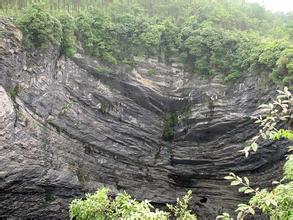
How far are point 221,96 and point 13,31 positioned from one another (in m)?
9.32

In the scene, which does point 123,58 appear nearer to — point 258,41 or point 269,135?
point 258,41

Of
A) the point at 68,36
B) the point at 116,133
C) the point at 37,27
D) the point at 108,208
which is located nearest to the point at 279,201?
the point at 108,208

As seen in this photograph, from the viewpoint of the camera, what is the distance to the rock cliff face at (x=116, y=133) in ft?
41.6

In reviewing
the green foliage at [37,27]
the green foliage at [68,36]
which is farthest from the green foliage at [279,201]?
the green foliage at [68,36]

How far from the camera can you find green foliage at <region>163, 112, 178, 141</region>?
16.5 m

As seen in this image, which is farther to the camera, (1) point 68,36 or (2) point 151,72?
(2) point 151,72

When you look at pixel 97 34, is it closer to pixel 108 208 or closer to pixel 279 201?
pixel 108 208

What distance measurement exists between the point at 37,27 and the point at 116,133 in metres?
5.55

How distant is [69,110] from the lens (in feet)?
46.1

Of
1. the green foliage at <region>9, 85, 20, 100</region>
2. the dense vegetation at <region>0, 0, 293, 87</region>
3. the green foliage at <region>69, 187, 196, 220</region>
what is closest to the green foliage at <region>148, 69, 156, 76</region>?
the dense vegetation at <region>0, 0, 293, 87</region>

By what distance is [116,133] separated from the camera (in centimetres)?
1516

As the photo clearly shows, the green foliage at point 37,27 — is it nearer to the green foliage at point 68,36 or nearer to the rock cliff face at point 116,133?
the rock cliff face at point 116,133

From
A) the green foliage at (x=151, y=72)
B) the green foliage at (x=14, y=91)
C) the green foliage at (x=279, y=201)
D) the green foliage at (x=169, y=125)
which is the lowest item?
the green foliage at (x=279, y=201)

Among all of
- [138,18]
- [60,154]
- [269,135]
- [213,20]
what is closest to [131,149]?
[60,154]
